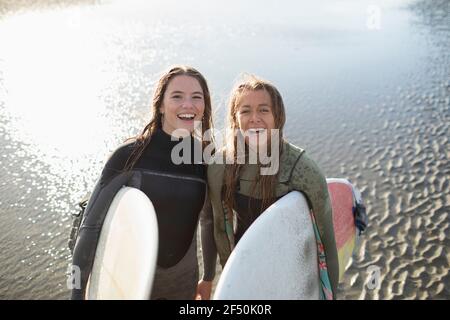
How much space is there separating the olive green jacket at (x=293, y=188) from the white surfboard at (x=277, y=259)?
0.09 m

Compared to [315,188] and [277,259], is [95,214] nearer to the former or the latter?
[277,259]

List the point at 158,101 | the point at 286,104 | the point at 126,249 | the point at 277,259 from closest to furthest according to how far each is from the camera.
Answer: the point at 126,249, the point at 277,259, the point at 158,101, the point at 286,104

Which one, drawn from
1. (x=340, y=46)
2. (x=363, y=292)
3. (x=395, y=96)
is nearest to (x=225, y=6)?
(x=340, y=46)

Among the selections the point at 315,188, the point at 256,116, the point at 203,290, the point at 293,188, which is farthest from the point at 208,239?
Answer: the point at 256,116

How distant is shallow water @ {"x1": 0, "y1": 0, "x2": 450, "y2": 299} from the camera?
612 centimetres

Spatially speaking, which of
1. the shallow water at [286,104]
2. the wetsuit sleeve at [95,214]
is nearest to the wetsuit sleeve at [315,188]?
the wetsuit sleeve at [95,214]

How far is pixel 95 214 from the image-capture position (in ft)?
8.75

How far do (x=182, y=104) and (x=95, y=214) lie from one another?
1.02 metres

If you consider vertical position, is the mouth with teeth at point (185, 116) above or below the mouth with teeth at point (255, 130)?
above

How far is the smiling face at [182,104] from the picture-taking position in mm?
2732

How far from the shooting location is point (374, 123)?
10.0 meters

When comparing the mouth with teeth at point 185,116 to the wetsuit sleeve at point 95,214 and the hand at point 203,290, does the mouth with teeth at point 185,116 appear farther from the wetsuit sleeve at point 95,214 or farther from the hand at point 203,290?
the hand at point 203,290

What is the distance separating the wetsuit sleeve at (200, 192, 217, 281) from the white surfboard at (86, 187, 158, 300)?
58cm

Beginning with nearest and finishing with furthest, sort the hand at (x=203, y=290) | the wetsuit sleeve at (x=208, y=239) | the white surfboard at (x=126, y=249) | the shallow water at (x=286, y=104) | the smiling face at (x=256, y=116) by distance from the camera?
the white surfboard at (x=126, y=249) → the smiling face at (x=256, y=116) → the wetsuit sleeve at (x=208, y=239) → the hand at (x=203, y=290) → the shallow water at (x=286, y=104)
